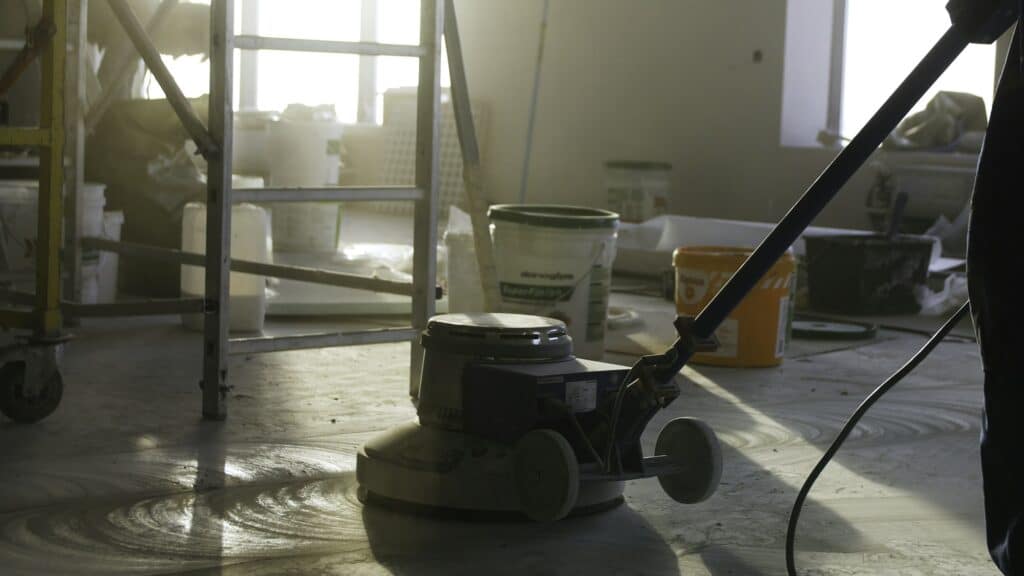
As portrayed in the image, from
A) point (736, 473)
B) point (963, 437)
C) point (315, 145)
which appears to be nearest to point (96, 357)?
point (736, 473)

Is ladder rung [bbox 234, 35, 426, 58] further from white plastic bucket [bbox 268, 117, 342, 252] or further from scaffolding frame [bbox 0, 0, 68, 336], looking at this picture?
white plastic bucket [bbox 268, 117, 342, 252]

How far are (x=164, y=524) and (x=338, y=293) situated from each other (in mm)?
2297

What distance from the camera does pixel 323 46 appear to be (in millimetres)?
2303

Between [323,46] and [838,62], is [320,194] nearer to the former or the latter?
[323,46]

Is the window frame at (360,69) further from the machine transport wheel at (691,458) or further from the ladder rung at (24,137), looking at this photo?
the machine transport wheel at (691,458)

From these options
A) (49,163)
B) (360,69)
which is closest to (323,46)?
(49,163)

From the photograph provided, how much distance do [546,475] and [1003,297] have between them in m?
0.64

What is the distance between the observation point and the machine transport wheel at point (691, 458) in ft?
5.40

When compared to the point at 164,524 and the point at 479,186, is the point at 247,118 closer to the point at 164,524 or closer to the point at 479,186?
the point at 479,186

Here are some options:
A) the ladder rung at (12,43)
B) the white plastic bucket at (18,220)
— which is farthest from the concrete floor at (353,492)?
the ladder rung at (12,43)

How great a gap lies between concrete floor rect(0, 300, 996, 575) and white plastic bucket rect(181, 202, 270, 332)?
0.43 m

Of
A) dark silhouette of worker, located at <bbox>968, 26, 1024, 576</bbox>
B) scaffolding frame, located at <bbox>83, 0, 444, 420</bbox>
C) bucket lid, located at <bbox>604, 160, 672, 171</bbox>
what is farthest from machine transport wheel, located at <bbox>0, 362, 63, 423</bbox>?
bucket lid, located at <bbox>604, 160, 672, 171</bbox>

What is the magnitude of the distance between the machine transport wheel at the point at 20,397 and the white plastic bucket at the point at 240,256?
0.99m

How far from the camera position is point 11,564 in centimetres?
146
